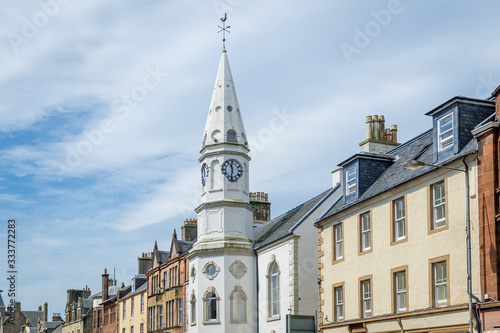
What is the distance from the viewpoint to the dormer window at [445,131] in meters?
27.4

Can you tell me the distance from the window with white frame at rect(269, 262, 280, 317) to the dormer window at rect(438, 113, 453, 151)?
17810mm

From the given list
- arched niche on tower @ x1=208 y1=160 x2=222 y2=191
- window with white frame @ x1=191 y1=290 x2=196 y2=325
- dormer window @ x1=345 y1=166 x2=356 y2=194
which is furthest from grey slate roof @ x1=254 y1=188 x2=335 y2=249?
dormer window @ x1=345 y1=166 x2=356 y2=194

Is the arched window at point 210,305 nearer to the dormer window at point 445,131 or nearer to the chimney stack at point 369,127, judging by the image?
the chimney stack at point 369,127

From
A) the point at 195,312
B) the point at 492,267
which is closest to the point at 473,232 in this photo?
the point at 492,267

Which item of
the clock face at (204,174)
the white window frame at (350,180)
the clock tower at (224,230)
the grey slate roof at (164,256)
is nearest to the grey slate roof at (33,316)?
the grey slate roof at (164,256)

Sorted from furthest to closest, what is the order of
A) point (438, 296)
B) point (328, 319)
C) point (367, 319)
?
point (328, 319), point (367, 319), point (438, 296)

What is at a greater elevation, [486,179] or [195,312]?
[486,179]

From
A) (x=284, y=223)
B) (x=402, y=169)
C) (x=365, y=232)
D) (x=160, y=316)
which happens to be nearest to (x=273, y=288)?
(x=284, y=223)

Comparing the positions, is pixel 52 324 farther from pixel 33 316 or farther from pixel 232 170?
pixel 232 170

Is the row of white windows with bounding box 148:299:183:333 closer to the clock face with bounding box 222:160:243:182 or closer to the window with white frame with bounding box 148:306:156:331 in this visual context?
the window with white frame with bounding box 148:306:156:331

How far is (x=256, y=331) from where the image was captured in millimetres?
45344

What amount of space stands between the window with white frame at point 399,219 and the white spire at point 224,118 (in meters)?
19.9

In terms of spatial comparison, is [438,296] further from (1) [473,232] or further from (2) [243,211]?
(2) [243,211]

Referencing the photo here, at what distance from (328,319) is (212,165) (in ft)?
54.3
